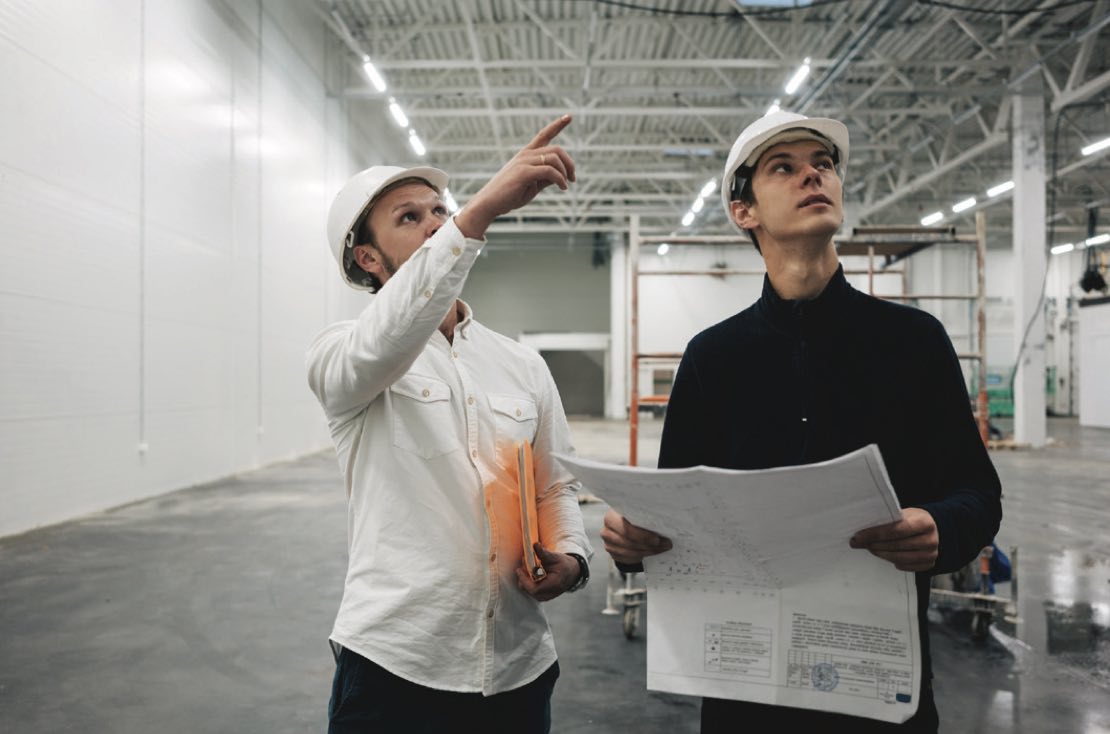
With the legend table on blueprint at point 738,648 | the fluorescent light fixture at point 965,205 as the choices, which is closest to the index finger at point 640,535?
the legend table on blueprint at point 738,648

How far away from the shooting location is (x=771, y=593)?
3.55ft

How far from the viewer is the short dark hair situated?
1.46 m

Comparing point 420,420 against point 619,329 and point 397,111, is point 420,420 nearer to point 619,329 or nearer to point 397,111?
point 397,111

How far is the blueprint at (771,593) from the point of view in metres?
0.92

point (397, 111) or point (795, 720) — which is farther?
point (397, 111)

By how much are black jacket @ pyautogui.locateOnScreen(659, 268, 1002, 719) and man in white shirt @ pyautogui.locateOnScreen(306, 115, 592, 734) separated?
0.35 meters

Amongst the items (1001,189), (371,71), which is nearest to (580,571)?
(371,71)

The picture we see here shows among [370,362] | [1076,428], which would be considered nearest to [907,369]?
[370,362]

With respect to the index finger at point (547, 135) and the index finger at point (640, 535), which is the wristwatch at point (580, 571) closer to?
the index finger at point (640, 535)

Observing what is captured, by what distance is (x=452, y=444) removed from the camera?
4.22 ft

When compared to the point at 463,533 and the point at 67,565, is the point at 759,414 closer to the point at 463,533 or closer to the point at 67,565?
the point at 463,533

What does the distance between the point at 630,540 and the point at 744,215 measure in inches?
29.2

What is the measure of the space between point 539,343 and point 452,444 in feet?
67.1

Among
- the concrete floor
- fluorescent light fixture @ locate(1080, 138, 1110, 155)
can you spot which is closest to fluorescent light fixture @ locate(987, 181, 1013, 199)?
fluorescent light fixture @ locate(1080, 138, 1110, 155)
